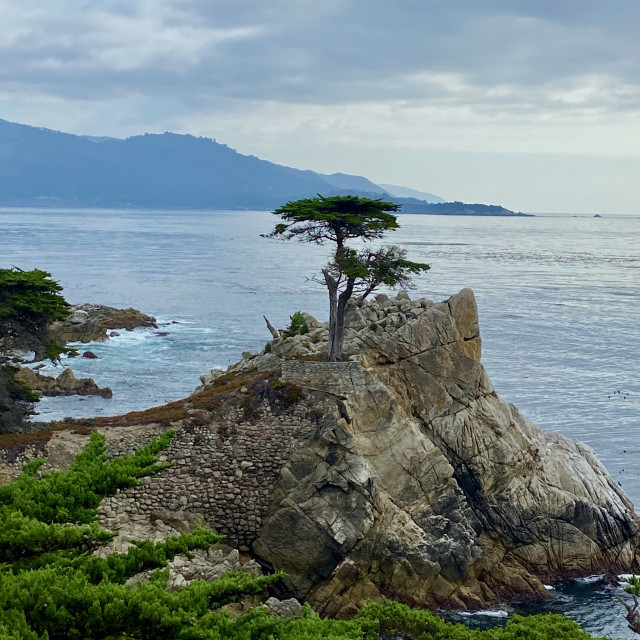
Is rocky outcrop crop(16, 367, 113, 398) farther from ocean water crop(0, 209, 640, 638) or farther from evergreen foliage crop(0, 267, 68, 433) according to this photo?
evergreen foliage crop(0, 267, 68, 433)

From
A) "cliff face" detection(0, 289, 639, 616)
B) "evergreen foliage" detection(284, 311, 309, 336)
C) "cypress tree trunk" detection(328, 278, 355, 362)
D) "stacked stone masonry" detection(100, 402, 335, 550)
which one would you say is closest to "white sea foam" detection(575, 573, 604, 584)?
"cliff face" detection(0, 289, 639, 616)

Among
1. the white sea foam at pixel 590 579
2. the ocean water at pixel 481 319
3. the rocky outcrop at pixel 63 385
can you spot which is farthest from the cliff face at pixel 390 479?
the rocky outcrop at pixel 63 385

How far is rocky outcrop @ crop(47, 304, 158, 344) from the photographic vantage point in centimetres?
5916

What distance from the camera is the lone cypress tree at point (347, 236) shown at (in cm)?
2808

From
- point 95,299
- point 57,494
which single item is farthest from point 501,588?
point 95,299

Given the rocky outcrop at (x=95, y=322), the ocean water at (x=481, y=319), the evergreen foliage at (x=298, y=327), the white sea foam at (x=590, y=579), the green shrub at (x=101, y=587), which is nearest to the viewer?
the green shrub at (x=101, y=587)

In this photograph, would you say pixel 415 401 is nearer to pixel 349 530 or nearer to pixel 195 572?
pixel 349 530

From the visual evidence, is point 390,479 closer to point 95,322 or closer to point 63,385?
point 63,385

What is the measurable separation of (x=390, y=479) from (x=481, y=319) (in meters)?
42.6

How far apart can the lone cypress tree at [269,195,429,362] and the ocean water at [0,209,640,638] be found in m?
11.6

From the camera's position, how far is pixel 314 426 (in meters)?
24.6

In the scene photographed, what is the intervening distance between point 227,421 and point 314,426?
2.75m

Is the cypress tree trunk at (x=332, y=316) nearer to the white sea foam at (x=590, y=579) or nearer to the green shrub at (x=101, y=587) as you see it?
the white sea foam at (x=590, y=579)

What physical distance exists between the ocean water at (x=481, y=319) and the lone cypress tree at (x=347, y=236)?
1160 centimetres
